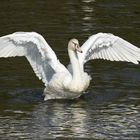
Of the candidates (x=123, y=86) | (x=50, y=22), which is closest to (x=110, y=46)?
(x=123, y=86)

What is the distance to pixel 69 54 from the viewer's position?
16.1 m

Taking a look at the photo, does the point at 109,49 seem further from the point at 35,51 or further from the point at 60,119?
the point at 60,119

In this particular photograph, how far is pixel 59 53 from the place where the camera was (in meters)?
19.4

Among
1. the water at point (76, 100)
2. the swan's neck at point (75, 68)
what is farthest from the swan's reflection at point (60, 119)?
the swan's neck at point (75, 68)

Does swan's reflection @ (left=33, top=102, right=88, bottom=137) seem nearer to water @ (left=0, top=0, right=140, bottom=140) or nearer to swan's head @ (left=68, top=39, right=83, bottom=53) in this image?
water @ (left=0, top=0, right=140, bottom=140)

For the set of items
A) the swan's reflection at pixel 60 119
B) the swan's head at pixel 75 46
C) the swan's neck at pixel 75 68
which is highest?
the swan's head at pixel 75 46

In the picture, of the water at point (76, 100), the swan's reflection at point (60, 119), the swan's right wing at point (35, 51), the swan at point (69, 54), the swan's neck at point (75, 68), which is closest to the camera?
the swan's reflection at point (60, 119)

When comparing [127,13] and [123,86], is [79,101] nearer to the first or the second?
[123,86]

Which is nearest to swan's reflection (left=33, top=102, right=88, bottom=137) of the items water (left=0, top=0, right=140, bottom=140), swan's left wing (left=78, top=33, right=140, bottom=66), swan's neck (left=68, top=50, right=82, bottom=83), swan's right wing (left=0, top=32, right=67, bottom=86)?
water (left=0, top=0, right=140, bottom=140)

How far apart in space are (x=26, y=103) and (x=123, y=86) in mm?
2045

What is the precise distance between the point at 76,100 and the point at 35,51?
3.91ft

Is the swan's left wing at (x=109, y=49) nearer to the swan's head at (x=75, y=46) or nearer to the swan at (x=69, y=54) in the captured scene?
the swan at (x=69, y=54)

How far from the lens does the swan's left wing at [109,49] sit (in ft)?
54.3

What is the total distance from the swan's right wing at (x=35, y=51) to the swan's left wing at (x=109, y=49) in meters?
0.57
